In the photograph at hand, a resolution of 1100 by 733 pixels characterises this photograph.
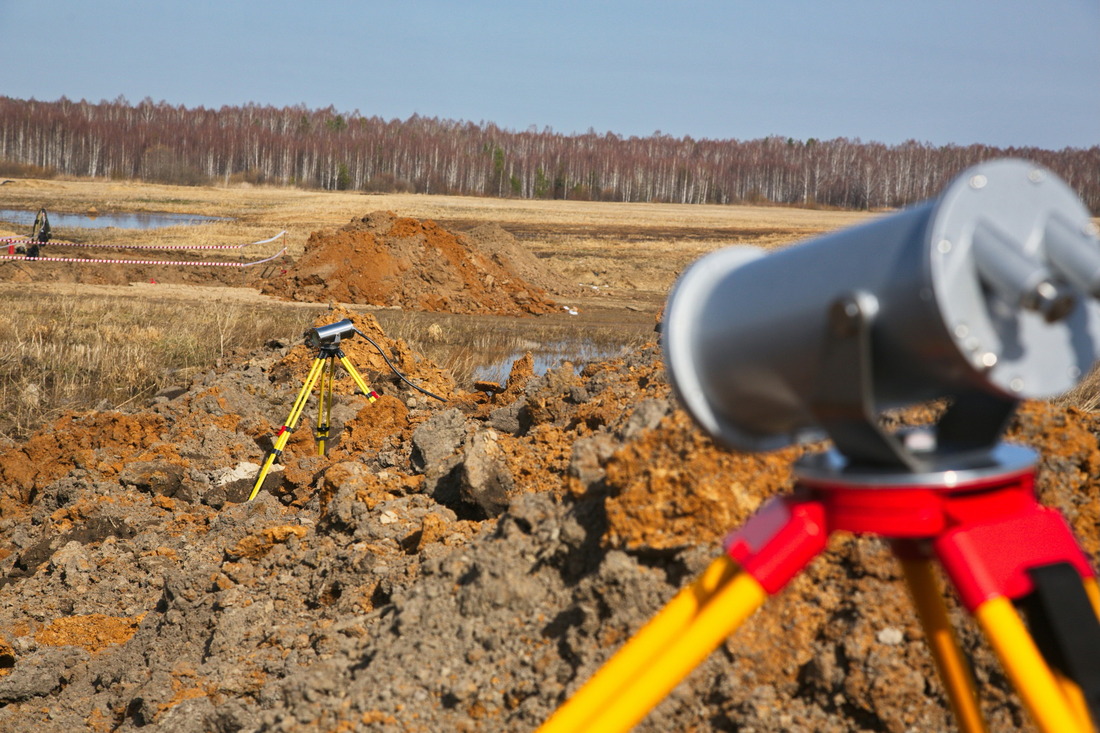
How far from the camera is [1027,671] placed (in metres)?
1.05

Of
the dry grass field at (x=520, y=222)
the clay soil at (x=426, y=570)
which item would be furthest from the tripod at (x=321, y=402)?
the dry grass field at (x=520, y=222)

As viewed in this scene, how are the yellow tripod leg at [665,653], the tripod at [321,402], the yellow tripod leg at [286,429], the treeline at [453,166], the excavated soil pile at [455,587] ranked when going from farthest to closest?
1. the treeline at [453,166]
2. the tripod at [321,402]
3. the yellow tripod leg at [286,429]
4. the excavated soil pile at [455,587]
5. the yellow tripod leg at [665,653]

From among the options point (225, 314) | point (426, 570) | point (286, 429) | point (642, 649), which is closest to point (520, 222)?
point (225, 314)

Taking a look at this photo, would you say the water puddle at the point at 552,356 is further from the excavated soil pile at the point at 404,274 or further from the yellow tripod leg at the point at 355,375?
the yellow tripod leg at the point at 355,375

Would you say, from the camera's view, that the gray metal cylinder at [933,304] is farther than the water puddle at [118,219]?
No

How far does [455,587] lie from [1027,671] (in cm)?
208

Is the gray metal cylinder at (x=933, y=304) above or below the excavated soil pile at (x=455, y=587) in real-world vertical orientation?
above

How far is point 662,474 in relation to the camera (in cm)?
258

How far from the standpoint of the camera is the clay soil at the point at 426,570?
7.71ft

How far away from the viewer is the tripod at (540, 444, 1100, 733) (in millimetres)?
1098

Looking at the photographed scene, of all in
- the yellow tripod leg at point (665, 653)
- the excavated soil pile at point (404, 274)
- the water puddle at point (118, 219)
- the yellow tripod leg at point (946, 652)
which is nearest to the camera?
the yellow tripod leg at point (665, 653)

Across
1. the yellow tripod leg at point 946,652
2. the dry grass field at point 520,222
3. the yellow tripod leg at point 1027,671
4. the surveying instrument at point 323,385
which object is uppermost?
the dry grass field at point 520,222

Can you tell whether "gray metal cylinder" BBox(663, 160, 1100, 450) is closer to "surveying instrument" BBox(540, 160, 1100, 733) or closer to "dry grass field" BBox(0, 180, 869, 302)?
"surveying instrument" BBox(540, 160, 1100, 733)

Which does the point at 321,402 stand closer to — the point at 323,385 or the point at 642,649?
the point at 323,385
